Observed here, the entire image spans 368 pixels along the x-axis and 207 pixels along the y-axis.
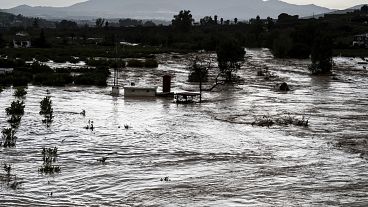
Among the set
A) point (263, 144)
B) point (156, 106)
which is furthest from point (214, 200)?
point (156, 106)

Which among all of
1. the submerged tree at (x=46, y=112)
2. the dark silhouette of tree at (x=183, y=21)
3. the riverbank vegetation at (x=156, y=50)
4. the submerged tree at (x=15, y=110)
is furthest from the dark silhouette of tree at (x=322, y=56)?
the dark silhouette of tree at (x=183, y=21)

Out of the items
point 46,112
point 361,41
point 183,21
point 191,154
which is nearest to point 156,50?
point 361,41

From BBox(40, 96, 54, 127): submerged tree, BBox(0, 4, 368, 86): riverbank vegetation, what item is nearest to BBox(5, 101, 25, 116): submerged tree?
BBox(40, 96, 54, 127): submerged tree

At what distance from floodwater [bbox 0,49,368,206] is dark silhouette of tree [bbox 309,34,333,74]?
55.1ft

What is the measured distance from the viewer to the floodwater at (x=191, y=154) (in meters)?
10.9

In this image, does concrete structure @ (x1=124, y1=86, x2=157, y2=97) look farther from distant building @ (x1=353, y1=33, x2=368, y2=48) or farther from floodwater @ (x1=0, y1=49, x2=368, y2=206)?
distant building @ (x1=353, y1=33, x2=368, y2=48)

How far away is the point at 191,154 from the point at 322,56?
32.0 meters

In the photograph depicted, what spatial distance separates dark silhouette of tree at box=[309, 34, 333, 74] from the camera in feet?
143

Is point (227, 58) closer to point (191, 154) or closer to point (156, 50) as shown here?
point (191, 154)

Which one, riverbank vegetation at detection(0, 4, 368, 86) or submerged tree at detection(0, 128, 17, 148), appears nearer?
submerged tree at detection(0, 128, 17, 148)

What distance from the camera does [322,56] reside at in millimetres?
44031

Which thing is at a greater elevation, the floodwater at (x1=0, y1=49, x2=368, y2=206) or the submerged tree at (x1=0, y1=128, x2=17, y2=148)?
the submerged tree at (x1=0, y1=128, x2=17, y2=148)

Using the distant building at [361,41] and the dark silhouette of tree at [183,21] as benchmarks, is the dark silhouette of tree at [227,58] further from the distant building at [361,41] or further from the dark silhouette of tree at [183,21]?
the dark silhouette of tree at [183,21]

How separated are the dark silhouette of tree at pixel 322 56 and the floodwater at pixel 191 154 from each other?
16.8m
